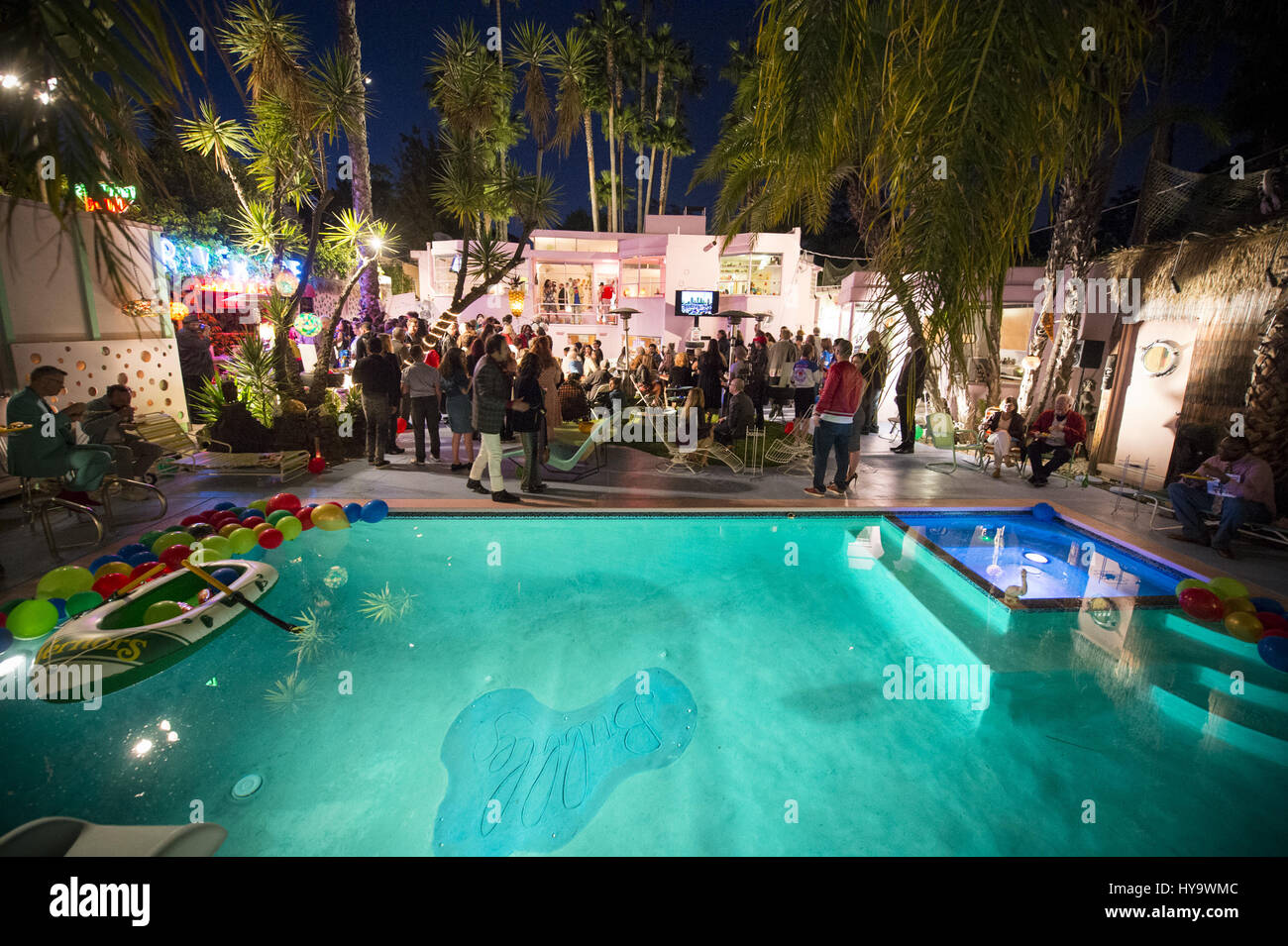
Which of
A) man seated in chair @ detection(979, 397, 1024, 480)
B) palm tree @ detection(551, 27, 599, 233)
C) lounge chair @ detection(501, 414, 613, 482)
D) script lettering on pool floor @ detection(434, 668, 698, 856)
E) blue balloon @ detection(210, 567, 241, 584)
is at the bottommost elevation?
script lettering on pool floor @ detection(434, 668, 698, 856)

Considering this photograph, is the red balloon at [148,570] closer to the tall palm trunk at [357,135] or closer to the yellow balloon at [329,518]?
the yellow balloon at [329,518]

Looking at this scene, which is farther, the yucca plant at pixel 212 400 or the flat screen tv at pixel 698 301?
the flat screen tv at pixel 698 301

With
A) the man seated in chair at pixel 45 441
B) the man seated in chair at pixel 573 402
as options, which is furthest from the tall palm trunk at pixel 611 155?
the man seated in chair at pixel 45 441

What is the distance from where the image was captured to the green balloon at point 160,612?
387cm

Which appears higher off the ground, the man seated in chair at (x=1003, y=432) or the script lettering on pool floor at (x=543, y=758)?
the man seated in chair at (x=1003, y=432)

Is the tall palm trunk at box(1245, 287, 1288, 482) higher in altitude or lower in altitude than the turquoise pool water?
higher

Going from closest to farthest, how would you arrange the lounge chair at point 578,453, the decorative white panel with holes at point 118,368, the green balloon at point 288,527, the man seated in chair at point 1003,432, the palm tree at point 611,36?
the green balloon at point 288,527, the decorative white panel with holes at point 118,368, the lounge chair at point 578,453, the man seated in chair at point 1003,432, the palm tree at point 611,36

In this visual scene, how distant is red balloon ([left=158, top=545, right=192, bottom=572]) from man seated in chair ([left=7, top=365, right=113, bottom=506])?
1184mm

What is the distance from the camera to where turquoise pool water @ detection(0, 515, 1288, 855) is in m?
3.00

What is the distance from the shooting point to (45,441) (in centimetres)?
481

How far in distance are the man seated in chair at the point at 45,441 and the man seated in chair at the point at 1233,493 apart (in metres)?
10.3

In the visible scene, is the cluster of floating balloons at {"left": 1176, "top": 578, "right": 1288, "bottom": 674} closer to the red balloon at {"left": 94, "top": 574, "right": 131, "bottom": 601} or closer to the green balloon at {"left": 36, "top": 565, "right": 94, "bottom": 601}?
the red balloon at {"left": 94, "top": 574, "right": 131, "bottom": 601}

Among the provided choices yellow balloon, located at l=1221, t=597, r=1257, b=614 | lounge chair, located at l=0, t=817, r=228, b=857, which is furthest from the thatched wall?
lounge chair, located at l=0, t=817, r=228, b=857

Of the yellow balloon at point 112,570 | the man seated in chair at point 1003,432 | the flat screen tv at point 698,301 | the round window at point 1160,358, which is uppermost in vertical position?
the flat screen tv at point 698,301
